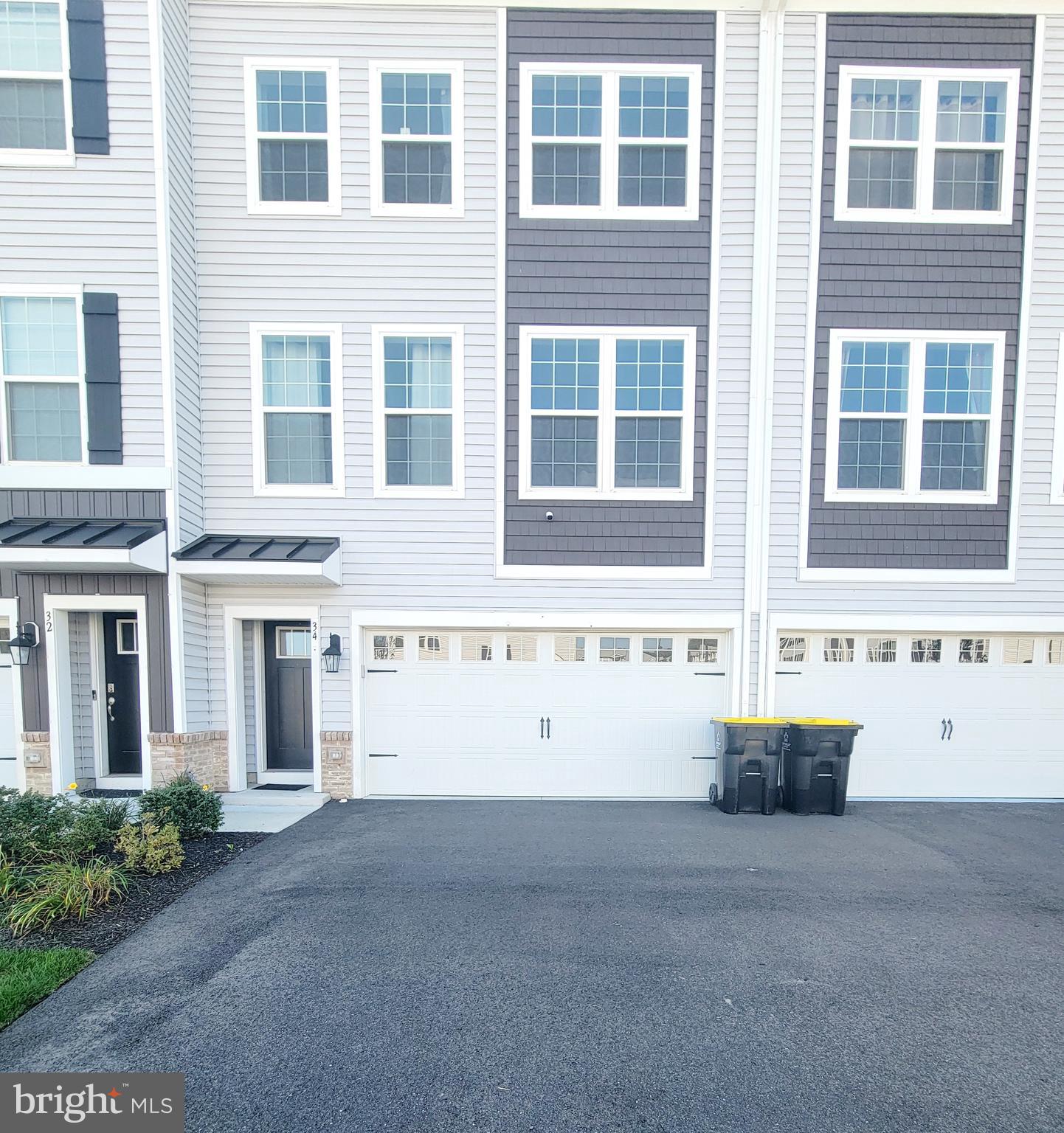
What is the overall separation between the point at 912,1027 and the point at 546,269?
7270 millimetres

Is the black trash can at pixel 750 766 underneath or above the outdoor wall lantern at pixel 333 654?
underneath

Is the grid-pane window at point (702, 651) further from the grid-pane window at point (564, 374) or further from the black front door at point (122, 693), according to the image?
the black front door at point (122, 693)

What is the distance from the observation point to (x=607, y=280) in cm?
670

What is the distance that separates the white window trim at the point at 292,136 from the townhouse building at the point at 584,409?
4cm

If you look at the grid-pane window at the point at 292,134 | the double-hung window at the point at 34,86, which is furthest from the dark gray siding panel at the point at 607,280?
the double-hung window at the point at 34,86

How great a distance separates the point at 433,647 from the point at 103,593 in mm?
3714

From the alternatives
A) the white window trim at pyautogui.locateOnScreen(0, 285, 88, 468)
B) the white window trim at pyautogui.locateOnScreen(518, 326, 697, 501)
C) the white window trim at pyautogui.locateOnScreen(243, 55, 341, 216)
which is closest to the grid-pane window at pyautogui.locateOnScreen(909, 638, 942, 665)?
the white window trim at pyautogui.locateOnScreen(518, 326, 697, 501)

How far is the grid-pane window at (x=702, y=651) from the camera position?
6922 mm

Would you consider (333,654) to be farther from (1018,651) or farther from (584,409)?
(1018,651)

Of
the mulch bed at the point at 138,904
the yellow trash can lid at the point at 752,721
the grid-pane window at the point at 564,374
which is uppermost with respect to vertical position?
the grid-pane window at the point at 564,374

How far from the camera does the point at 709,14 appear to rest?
6480 mm

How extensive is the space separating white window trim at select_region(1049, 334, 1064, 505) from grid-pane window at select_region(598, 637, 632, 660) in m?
5.40

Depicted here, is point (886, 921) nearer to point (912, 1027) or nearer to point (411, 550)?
point (912, 1027)

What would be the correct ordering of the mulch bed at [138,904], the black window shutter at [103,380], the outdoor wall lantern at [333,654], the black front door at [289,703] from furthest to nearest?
1. the black front door at [289,703]
2. the outdoor wall lantern at [333,654]
3. the black window shutter at [103,380]
4. the mulch bed at [138,904]
